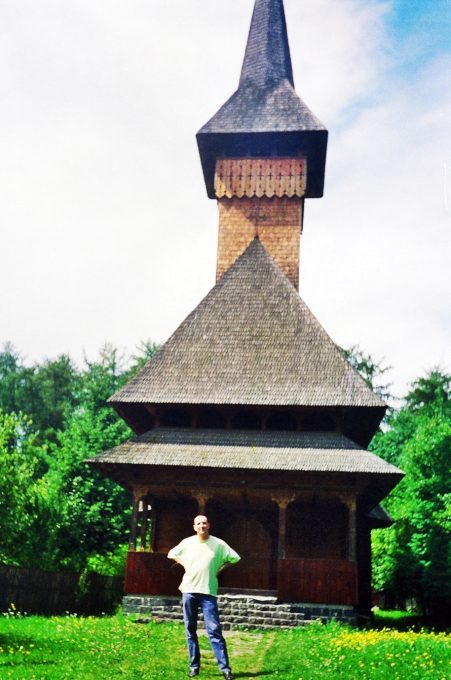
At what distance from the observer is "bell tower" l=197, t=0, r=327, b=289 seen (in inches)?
869

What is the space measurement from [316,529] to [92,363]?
16.2m

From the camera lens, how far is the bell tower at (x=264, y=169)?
22.1 m

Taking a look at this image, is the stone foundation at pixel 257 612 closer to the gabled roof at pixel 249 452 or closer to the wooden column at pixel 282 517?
the wooden column at pixel 282 517

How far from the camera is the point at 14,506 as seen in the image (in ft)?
65.2

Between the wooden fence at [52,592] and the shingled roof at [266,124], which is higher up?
the shingled roof at [266,124]

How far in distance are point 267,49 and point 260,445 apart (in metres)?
16.6

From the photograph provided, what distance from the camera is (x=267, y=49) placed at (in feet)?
84.7

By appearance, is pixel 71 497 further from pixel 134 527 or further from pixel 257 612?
pixel 257 612

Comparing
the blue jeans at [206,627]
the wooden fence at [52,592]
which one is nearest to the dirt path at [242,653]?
the blue jeans at [206,627]

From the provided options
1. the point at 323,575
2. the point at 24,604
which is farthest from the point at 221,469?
the point at 24,604

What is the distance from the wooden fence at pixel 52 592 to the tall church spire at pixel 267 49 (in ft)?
57.2

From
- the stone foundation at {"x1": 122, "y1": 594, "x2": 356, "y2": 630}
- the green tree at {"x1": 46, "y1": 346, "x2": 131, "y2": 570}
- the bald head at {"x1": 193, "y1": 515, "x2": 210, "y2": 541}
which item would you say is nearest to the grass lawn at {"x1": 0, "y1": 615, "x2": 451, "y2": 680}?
the bald head at {"x1": 193, "y1": 515, "x2": 210, "y2": 541}

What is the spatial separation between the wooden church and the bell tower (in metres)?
0.13

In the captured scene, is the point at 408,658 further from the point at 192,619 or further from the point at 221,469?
the point at 221,469
